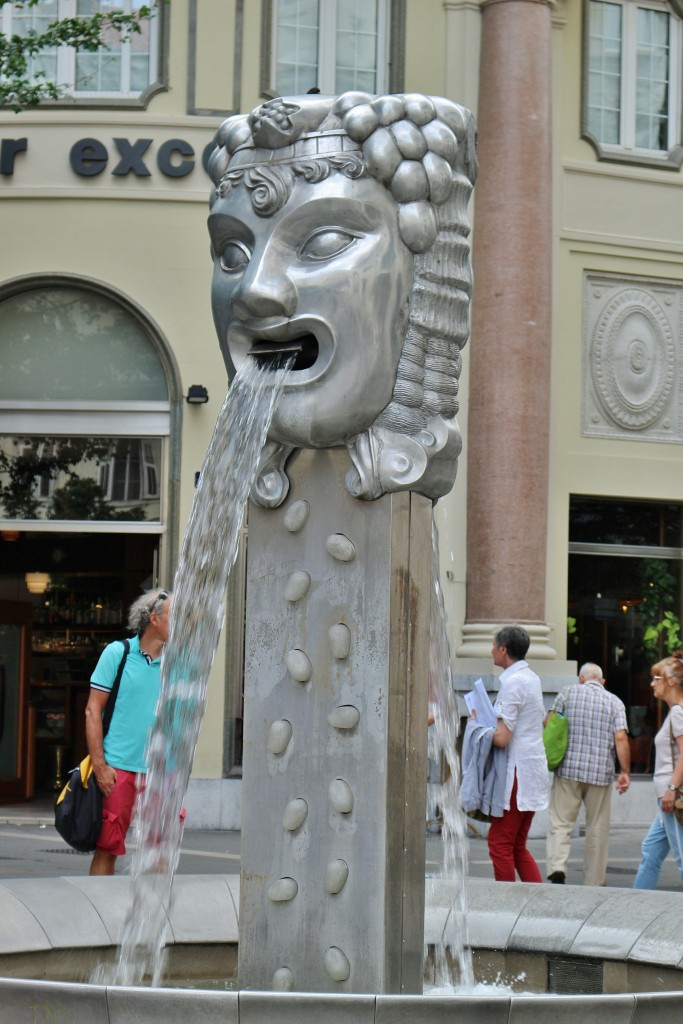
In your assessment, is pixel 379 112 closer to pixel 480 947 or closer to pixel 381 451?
pixel 381 451

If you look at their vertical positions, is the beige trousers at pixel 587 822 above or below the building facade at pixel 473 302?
below

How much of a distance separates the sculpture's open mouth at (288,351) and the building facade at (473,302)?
1065 cm

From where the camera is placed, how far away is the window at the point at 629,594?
58.5ft

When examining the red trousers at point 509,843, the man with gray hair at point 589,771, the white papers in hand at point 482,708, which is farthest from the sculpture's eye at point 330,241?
the man with gray hair at point 589,771

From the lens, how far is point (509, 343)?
1675cm

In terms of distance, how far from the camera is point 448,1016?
150 inches

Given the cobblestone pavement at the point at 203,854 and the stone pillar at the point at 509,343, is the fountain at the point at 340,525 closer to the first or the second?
the cobblestone pavement at the point at 203,854

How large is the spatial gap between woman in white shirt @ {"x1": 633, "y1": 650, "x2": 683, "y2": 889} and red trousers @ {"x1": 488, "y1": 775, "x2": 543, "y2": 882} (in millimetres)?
954

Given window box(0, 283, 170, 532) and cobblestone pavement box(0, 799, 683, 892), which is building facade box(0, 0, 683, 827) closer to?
window box(0, 283, 170, 532)

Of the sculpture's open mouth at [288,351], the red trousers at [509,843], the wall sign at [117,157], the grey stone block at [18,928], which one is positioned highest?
the wall sign at [117,157]

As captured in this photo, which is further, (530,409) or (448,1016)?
(530,409)

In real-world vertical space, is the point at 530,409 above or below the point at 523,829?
above

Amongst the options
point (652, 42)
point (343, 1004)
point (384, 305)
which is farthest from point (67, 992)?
point (652, 42)

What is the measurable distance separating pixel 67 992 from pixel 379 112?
274 centimetres
